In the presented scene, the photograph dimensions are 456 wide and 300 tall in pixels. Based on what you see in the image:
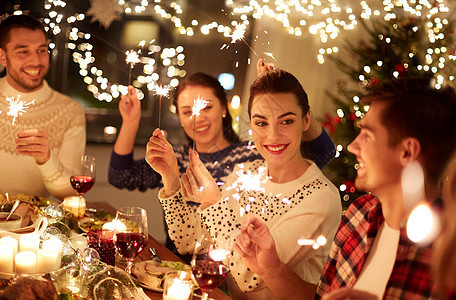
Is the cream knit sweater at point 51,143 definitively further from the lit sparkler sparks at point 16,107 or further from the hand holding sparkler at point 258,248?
the hand holding sparkler at point 258,248

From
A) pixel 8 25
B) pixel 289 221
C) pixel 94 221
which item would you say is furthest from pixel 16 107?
pixel 289 221

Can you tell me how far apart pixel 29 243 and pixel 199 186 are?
66 centimetres

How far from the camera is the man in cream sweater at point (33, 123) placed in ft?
8.16

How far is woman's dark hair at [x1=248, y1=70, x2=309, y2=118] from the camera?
74.1 inches

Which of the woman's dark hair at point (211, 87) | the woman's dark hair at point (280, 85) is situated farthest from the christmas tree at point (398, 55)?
the woman's dark hair at point (280, 85)

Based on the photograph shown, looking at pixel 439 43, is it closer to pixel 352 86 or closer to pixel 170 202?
pixel 352 86

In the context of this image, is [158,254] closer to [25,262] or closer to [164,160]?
[164,160]

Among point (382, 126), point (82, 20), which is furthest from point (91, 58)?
point (382, 126)

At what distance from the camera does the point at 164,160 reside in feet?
7.02

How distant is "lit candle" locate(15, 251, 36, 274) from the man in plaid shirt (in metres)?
0.70

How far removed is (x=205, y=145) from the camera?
8.87 ft

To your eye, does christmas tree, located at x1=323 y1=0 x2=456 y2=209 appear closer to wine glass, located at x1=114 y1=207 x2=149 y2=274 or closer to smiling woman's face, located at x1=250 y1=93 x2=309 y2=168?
smiling woman's face, located at x1=250 y1=93 x2=309 y2=168

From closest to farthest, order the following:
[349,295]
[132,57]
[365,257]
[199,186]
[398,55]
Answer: [349,295] < [365,257] < [199,186] < [132,57] < [398,55]

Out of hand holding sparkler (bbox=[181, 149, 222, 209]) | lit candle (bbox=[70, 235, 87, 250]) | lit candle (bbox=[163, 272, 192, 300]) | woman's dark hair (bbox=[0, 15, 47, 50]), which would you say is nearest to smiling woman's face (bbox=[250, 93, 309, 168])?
hand holding sparkler (bbox=[181, 149, 222, 209])
